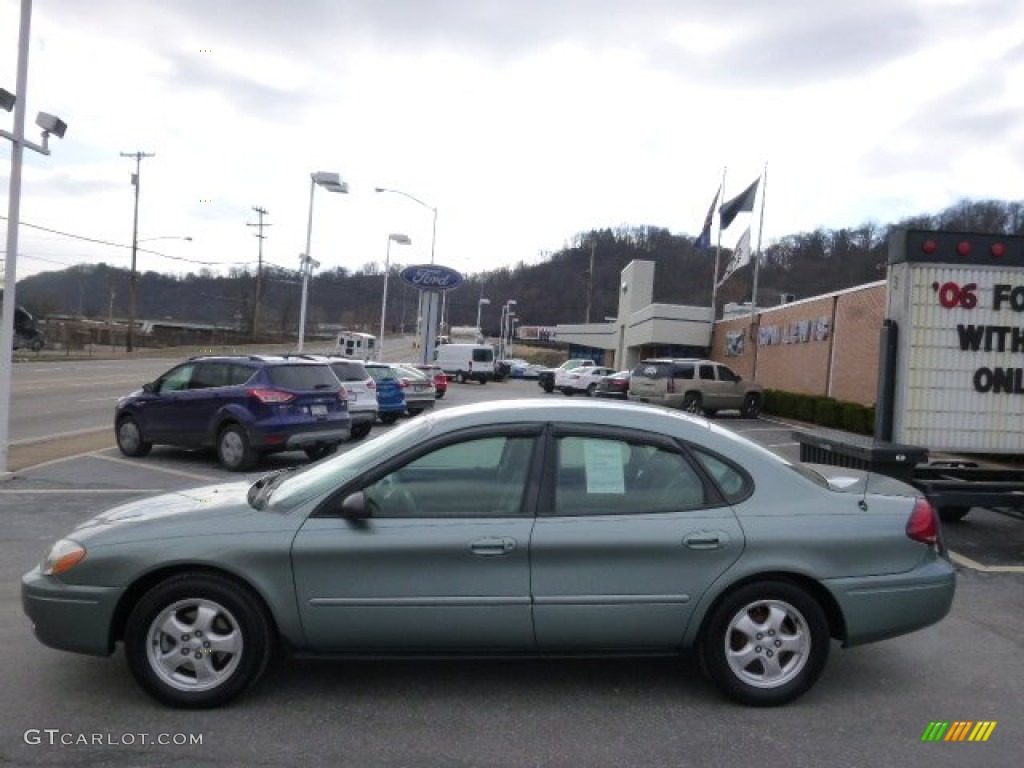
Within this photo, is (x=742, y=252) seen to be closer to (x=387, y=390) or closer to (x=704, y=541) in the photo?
(x=387, y=390)

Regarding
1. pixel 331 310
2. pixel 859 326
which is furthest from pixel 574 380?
pixel 331 310

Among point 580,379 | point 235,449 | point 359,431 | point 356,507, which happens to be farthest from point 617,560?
point 580,379

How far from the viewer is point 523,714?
429 cm

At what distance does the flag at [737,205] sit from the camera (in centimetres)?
3641

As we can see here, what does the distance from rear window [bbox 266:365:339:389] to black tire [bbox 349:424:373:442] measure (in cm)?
361

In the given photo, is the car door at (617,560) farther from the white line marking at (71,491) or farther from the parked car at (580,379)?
the parked car at (580,379)

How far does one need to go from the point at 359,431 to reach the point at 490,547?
13.6m

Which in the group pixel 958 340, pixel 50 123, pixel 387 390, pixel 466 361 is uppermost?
pixel 50 123

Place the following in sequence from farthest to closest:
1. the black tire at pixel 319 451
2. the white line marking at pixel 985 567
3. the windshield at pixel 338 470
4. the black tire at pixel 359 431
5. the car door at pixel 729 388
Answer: the car door at pixel 729 388 → the black tire at pixel 359 431 → the black tire at pixel 319 451 → the white line marking at pixel 985 567 → the windshield at pixel 338 470

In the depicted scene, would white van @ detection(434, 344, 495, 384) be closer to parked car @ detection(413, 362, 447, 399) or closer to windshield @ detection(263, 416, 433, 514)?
parked car @ detection(413, 362, 447, 399)

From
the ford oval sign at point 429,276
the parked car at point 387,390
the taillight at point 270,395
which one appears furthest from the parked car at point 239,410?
the ford oval sign at point 429,276

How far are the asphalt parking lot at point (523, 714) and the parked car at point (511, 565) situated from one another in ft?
0.84

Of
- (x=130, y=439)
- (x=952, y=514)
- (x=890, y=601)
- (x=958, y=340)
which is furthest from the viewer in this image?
(x=130, y=439)

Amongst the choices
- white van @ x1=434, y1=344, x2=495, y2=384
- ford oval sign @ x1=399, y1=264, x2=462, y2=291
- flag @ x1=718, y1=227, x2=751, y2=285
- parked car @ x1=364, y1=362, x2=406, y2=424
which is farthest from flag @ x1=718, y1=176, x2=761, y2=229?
parked car @ x1=364, y1=362, x2=406, y2=424
